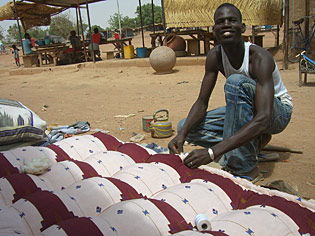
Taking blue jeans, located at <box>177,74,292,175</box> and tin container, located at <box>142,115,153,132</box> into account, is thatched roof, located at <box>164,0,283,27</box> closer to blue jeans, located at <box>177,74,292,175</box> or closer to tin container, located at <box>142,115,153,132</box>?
tin container, located at <box>142,115,153,132</box>

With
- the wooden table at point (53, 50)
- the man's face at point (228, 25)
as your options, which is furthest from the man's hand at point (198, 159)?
the wooden table at point (53, 50)

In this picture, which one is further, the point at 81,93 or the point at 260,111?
the point at 81,93

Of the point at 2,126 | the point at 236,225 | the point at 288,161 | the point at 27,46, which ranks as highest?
the point at 27,46

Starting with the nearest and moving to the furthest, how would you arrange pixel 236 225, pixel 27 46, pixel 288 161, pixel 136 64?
pixel 236 225, pixel 288 161, pixel 136 64, pixel 27 46

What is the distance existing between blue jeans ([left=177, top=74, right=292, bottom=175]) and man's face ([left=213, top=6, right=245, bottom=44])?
30 cm

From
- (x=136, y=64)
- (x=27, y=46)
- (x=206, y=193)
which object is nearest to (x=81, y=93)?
(x=136, y=64)

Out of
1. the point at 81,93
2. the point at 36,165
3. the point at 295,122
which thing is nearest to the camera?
the point at 36,165

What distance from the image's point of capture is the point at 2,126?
10.5 ft

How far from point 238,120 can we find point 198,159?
51 centimetres

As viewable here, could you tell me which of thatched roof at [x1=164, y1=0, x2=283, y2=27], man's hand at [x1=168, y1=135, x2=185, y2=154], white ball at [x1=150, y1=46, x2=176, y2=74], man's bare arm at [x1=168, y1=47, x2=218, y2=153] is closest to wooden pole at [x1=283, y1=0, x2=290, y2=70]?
thatched roof at [x1=164, y1=0, x2=283, y2=27]

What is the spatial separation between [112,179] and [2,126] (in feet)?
5.57

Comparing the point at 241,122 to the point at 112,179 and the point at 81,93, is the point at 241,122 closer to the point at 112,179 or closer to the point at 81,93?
the point at 112,179

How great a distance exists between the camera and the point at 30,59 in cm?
1526

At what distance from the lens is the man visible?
7.46 feet
